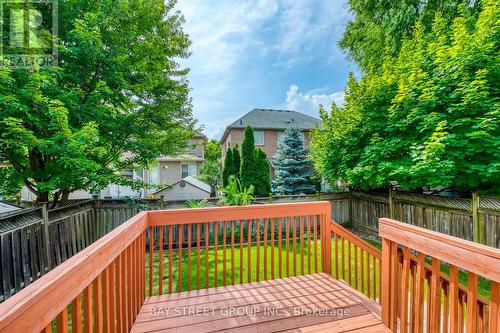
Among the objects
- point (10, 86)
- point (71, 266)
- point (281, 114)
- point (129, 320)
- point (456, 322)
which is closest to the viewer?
point (71, 266)

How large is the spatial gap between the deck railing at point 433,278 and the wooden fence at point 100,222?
3186 millimetres

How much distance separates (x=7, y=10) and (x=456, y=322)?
280 inches

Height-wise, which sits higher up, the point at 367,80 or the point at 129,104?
the point at 367,80

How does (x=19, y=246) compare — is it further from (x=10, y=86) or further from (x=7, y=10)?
(x=7, y=10)

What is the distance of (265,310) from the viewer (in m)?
2.36

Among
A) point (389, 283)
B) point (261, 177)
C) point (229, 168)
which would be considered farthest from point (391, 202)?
point (229, 168)

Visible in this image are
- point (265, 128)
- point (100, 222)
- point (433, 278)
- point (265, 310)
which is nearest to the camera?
point (433, 278)

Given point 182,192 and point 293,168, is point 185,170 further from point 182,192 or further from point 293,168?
point 293,168

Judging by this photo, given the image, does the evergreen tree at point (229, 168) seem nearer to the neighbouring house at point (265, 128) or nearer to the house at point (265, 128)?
the neighbouring house at point (265, 128)

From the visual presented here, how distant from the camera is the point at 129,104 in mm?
5555

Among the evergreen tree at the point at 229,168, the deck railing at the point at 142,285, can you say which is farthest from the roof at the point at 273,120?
the deck railing at the point at 142,285

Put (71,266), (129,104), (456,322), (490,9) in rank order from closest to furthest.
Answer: (71,266) → (456,322) → (490,9) → (129,104)

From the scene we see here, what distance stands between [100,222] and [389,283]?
6.35 meters

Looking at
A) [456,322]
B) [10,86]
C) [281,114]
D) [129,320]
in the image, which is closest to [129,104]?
[10,86]
